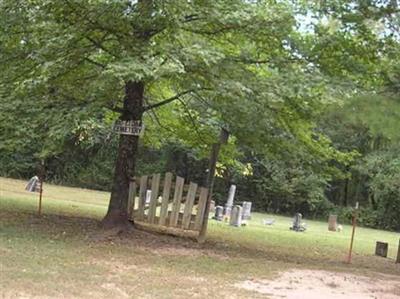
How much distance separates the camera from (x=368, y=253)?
15492 millimetres

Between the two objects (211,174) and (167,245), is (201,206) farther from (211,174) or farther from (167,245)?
(167,245)

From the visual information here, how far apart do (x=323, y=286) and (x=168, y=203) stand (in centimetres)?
440

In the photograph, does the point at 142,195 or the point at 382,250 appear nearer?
the point at 142,195

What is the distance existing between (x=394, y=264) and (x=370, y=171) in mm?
20184

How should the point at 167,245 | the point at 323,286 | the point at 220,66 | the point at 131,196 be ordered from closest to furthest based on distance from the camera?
the point at 323,286 → the point at 220,66 → the point at 167,245 → the point at 131,196

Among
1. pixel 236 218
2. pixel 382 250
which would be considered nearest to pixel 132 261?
pixel 382 250

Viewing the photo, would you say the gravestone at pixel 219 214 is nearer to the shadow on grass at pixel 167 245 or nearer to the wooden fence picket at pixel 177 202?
the shadow on grass at pixel 167 245

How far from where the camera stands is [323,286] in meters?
8.70

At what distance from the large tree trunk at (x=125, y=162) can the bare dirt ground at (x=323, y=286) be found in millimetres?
4005

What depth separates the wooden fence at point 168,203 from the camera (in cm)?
1209

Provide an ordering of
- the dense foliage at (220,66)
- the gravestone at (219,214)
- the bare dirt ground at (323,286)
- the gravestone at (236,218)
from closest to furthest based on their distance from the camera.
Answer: the bare dirt ground at (323,286) → the dense foliage at (220,66) → the gravestone at (236,218) → the gravestone at (219,214)

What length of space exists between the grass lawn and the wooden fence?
34 centimetres

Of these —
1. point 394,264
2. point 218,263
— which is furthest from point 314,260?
point 218,263

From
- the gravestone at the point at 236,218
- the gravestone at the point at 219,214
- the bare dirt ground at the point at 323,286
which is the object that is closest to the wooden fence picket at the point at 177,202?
the bare dirt ground at the point at 323,286
